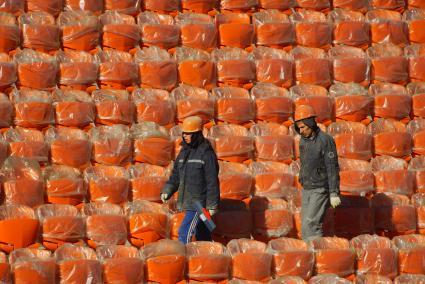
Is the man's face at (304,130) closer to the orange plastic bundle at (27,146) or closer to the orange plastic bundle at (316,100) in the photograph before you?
the orange plastic bundle at (316,100)

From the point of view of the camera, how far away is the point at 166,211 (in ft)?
35.0

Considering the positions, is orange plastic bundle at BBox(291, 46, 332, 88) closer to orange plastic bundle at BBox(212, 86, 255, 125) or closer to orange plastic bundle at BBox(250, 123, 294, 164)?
orange plastic bundle at BBox(212, 86, 255, 125)

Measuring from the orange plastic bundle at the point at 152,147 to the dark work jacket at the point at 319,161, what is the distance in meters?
1.35

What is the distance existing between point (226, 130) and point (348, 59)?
1.74m

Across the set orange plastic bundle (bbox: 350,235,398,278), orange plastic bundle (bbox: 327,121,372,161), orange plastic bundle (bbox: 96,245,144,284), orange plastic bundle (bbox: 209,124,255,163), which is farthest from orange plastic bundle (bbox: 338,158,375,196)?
orange plastic bundle (bbox: 96,245,144,284)

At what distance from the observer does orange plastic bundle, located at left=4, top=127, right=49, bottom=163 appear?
11.0 m

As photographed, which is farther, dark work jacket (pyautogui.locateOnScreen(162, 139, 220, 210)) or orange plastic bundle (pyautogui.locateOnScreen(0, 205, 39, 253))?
A: dark work jacket (pyautogui.locateOnScreen(162, 139, 220, 210))

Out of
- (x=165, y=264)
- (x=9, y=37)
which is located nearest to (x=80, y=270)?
(x=165, y=264)

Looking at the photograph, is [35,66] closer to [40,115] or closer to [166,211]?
[40,115]

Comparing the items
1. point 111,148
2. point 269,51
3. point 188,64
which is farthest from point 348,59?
point 111,148

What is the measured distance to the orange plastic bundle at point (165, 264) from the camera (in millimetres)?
9609

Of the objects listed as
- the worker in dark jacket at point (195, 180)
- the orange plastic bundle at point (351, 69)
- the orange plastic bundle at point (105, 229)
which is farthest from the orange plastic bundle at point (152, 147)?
the orange plastic bundle at point (351, 69)

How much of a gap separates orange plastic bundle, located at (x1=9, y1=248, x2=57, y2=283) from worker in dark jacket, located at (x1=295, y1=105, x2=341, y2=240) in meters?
2.15

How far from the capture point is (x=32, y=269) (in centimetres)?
921
